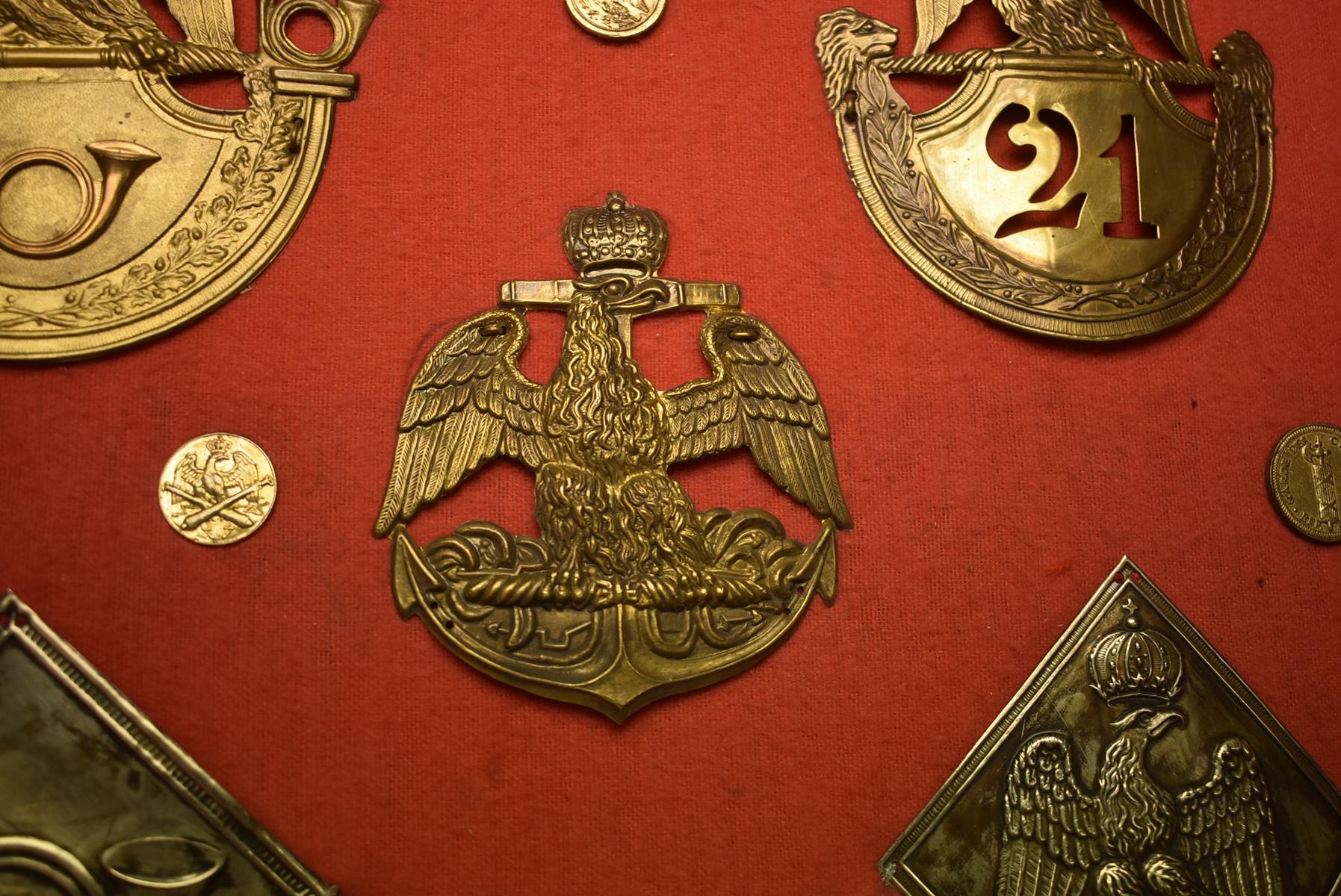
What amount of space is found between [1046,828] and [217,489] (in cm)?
162

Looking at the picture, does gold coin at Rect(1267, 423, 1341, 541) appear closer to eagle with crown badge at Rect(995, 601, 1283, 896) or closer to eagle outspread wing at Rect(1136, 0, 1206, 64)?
eagle with crown badge at Rect(995, 601, 1283, 896)

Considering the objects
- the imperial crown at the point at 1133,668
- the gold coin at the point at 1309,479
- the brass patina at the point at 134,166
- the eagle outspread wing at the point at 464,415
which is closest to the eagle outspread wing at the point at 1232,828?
the imperial crown at the point at 1133,668

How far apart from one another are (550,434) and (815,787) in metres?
0.80

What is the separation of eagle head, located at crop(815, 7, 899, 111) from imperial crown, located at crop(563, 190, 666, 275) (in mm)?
488

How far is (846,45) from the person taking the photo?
2.41 m

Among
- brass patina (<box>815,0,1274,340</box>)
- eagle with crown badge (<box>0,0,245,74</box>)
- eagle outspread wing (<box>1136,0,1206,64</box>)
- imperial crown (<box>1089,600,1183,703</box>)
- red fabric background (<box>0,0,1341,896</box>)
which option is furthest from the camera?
eagle outspread wing (<box>1136,0,1206,64</box>)

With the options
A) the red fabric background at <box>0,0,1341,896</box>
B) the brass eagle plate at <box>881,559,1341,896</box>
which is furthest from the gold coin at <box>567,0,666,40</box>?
the brass eagle plate at <box>881,559,1341,896</box>

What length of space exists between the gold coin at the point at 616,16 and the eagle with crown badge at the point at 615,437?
1.13ft

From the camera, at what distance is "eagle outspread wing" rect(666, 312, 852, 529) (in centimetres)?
220

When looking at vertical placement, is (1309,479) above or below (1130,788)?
above

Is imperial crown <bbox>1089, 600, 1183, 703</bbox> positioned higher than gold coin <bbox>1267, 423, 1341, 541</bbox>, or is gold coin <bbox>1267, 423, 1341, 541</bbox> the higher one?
gold coin <bbox>1267, 423, 1341, 541</bbox>

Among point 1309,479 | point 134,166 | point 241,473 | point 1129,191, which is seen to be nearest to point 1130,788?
point 1309,479

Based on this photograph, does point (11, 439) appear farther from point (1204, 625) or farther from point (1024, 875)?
point (1204, 625)

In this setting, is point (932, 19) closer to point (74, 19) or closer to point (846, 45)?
point (846, 45)
